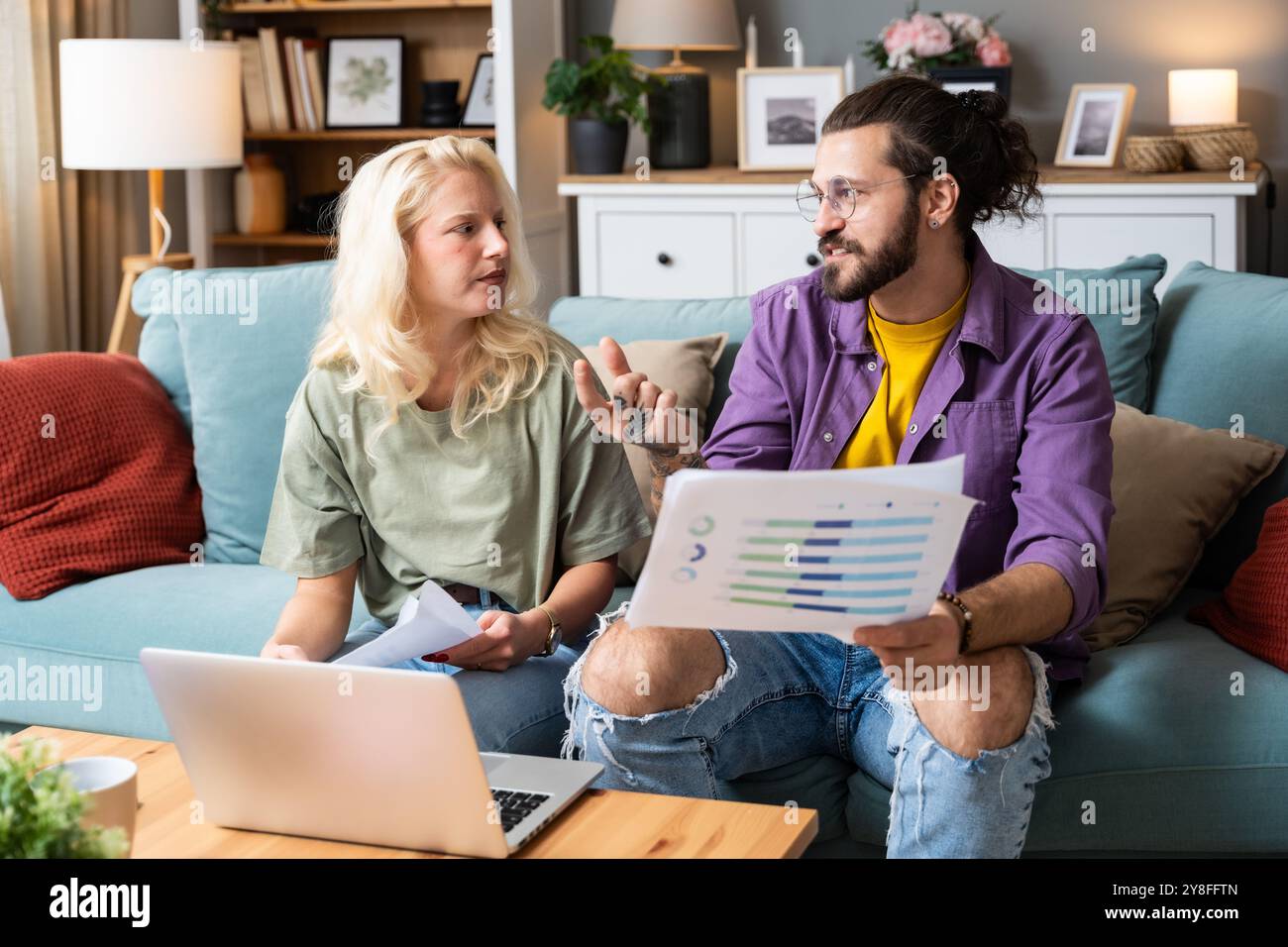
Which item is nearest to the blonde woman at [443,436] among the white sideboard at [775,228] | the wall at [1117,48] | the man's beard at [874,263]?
the man's beard at [874,263]

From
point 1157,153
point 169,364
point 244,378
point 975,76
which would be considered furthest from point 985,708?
point 975,76

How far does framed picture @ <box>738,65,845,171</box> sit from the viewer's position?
3971mm

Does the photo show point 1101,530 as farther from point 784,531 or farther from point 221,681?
point 221,681

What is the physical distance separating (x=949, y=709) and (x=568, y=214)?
315 cm

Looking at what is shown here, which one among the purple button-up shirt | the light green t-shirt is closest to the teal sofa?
the purple button-up shirt

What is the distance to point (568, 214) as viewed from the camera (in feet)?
14.6

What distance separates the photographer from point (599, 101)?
3.98 meters

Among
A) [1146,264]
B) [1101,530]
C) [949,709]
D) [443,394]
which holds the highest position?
[1146,264]

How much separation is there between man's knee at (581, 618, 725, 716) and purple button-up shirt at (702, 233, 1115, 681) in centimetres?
28

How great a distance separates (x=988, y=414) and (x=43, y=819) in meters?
1.14

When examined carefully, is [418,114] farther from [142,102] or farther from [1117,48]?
[1117,48]

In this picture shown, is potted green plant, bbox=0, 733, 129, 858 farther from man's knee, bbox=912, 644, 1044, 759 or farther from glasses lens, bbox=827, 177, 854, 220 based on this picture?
glasses lens, bbox=827, 177, 854, 220

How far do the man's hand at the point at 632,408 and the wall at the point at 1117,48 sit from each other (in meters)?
2.77
